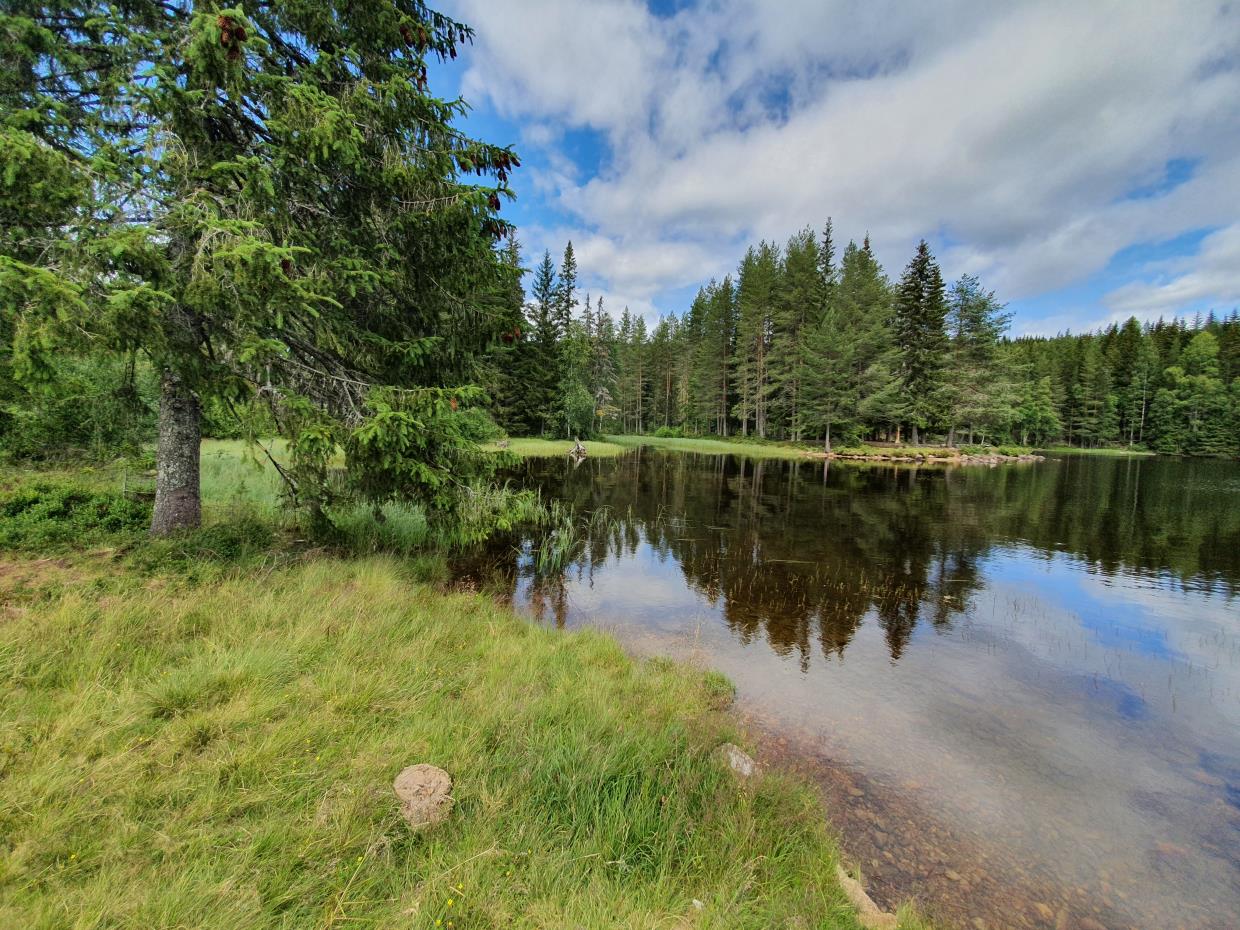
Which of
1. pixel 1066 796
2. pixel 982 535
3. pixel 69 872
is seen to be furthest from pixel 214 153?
pixel 982 535

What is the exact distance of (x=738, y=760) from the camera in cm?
428

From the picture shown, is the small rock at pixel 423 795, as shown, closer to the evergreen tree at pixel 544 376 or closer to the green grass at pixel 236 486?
the green grass at pixel 236 486

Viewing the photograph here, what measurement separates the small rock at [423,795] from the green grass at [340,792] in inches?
2.7

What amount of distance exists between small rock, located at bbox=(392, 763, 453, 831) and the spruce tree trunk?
6222mm

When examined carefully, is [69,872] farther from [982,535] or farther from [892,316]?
[892,316]

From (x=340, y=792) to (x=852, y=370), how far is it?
47.2m

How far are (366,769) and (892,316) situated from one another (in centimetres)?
5138

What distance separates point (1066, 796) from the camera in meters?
4.63

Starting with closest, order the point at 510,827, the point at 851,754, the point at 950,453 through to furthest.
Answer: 1. the point at 510,827
2. the point at 851,754
3. the point at 950,453

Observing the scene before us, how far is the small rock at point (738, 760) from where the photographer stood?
410cm

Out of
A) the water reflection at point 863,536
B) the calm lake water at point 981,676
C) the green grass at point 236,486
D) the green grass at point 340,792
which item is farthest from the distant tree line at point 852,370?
the green grass at point 340,792

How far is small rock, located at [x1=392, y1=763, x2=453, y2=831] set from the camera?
2.79 m

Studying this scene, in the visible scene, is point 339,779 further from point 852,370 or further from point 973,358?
point 973,358

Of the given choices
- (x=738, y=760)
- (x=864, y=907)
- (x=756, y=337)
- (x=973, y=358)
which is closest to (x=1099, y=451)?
(x=973, y=358)
